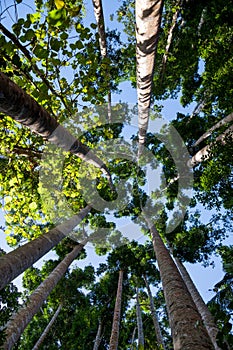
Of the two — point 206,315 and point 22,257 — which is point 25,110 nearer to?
point 22,257

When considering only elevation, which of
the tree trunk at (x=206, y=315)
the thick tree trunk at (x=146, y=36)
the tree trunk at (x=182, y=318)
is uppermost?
the thick tree trunk at (x=146, y=36)

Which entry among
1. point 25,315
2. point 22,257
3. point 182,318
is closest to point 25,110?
point 182,318


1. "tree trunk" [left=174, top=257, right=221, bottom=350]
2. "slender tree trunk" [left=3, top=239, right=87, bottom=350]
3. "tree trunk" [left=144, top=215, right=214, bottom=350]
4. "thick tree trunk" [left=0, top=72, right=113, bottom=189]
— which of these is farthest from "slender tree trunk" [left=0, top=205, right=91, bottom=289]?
"tree trunk" [left=174, top=257, right=221, bottom=350]

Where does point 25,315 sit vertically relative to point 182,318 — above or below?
above

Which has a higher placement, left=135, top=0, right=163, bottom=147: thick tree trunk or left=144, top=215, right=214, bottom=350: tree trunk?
left=135, top=0, right=163, bottom=147: thick tree trunk

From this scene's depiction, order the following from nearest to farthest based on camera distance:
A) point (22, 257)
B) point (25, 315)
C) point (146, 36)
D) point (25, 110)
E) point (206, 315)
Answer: point (25, 110)
point (146, 36)
point (22, 257)
point (25, 315)
point (206, 315)

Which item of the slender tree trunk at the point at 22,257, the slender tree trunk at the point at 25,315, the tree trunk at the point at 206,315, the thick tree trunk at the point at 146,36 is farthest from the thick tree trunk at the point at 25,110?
the tree trunk at the point at 206,315

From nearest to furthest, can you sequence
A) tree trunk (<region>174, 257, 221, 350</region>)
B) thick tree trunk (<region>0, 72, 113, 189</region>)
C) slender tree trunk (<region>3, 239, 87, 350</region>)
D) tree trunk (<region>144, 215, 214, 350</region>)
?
thick tree trunk (<region>0, 72, 113, 189</region>)
tree trunk (<region>144, 215, 214, 350</region>)
slender tree trunk (<region>3, 239, 87, 350</region>)
tree trunk (<region>174, 257, 221, 350</region>)

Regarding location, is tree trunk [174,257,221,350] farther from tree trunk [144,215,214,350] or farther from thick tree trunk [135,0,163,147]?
thick tree trunk [135,0,163,147]

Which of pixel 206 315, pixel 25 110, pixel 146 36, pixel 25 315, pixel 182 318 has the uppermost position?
pixel 146 36

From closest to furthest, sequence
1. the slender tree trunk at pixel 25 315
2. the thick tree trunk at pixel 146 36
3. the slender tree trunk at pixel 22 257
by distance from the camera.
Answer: the thick tree trunk at pixel 146 36
the slender tree trunk at pixel 22 257
the slender tree trunk at pixel 25 315

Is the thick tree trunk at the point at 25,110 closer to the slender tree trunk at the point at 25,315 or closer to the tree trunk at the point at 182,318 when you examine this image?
the tree trunk at the point at 182,318

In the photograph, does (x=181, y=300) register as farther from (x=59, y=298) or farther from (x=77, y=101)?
(x=59, y=298)

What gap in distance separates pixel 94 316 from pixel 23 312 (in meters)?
10.2
